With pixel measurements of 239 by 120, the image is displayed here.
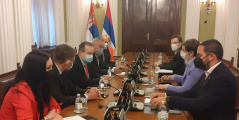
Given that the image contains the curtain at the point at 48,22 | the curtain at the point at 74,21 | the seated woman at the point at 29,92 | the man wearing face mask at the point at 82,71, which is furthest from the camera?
the curtain at the point at 74,21

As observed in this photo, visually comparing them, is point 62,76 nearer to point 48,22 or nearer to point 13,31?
point 13,31

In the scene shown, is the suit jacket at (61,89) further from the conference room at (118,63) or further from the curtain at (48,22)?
the curtain at (48,22)

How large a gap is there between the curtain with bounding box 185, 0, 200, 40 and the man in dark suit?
20.0 ft

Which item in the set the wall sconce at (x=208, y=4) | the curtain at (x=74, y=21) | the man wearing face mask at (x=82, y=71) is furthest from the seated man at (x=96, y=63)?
the wall sconce at (x=208, y=4)

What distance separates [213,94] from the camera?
197cm

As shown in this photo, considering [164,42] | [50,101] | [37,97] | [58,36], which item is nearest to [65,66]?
[50,101]

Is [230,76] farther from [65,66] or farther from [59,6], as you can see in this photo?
[59,6]

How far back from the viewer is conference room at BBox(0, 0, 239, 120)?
6.30 feet

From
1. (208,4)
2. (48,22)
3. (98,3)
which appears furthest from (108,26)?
(208,4)

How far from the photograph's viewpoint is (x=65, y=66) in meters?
2.59

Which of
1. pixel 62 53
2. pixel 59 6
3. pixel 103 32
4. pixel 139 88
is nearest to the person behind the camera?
pixel 62 53

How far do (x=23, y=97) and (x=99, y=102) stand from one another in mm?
845

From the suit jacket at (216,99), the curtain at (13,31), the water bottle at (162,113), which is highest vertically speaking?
the curtain at (13,31)

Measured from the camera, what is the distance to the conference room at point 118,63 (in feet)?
6.30
